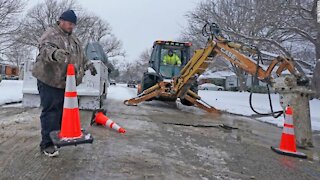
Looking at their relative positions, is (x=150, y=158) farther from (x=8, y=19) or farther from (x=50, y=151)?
(x=8, y=19)

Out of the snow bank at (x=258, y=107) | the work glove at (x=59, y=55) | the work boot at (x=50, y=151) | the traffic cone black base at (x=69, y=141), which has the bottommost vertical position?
the snow bank at (x=258, y=107)

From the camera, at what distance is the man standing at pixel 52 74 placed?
395 cm

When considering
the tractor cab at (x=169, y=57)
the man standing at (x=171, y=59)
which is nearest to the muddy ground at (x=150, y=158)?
the tractor cab at (x=169, y=57)

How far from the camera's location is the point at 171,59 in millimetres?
13359

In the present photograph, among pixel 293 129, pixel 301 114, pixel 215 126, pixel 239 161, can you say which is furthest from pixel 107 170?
pixel 215 126

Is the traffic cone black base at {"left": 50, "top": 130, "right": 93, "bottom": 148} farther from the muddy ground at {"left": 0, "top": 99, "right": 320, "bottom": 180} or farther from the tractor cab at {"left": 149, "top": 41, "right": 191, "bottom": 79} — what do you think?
the tractor cab at {"left": 149, "top": 41, "right": 191, "bottom": 79}

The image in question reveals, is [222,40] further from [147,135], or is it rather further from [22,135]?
[22,135]

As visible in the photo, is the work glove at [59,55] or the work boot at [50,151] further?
the work boot at [50,151]

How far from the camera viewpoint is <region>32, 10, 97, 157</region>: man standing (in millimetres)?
3945

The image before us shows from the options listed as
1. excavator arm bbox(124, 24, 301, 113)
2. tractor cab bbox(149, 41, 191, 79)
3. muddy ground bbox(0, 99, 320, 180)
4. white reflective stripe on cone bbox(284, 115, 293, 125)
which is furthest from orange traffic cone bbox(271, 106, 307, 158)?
tractor cab bbox(149, 41, 191, 79)

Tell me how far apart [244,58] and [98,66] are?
385cm

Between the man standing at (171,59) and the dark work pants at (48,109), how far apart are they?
30.9 feet

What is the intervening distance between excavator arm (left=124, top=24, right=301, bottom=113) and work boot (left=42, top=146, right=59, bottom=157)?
4.06m

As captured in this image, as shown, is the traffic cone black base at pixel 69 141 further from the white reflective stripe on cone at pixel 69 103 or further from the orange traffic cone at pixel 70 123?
the white reflective stripe on cone at pixel 69 103
